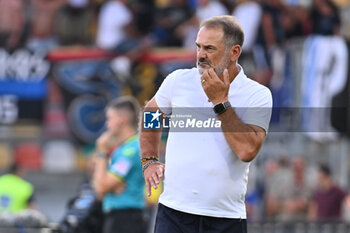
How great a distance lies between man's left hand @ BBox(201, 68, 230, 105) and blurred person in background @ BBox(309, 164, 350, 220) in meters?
7.82

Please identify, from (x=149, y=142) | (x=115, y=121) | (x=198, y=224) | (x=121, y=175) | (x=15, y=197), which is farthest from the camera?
(x=15, y=197)

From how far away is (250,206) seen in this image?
13.8 meters

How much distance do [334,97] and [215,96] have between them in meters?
8.24

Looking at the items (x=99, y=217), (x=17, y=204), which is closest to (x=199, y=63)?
(x=99, y=217)

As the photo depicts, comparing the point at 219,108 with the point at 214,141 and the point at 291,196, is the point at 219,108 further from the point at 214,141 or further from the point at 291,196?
the point at 291,196

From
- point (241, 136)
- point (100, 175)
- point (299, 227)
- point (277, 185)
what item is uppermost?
point (241, 136)

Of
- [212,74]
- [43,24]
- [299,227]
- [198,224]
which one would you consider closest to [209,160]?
[198,224]

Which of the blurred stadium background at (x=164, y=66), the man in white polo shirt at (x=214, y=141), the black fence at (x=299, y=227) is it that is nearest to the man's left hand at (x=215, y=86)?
the man in white polo shirt at (x=214, y=141)

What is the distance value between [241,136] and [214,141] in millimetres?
190

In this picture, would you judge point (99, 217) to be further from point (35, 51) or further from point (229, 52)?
point (35, 51)

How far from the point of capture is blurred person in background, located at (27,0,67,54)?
1335cm

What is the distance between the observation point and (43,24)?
13586 mm

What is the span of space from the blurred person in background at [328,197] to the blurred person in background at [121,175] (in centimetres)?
510

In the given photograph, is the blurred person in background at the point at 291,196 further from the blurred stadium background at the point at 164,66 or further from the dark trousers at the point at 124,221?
the dark trousers at the point at 124,221
